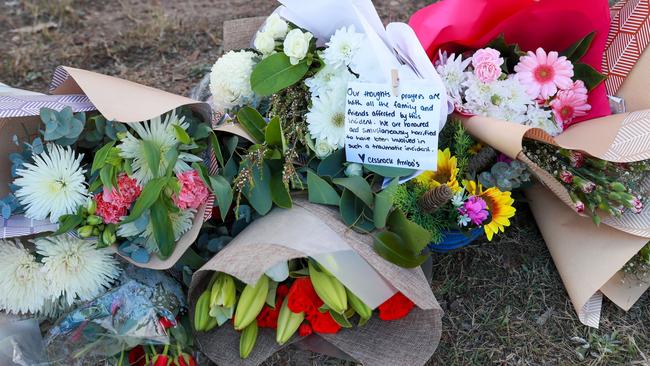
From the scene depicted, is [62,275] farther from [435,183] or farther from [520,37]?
[520,37]

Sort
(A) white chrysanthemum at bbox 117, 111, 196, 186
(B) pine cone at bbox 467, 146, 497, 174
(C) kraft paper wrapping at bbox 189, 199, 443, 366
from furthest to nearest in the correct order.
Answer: (B) pine cone at bbox 467, 146, 497, 174 < (A) white chrysanthemum at bbox 117, 111, 196, 186 < (C) kraft paper wrapping at bbox 189, 199, 443, 366

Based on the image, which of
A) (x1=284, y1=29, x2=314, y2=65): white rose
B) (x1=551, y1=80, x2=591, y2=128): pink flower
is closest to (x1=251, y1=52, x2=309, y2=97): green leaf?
(x1=284, y1=29, x2=314, y2=65): white rose

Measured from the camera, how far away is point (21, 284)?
4.56 feet

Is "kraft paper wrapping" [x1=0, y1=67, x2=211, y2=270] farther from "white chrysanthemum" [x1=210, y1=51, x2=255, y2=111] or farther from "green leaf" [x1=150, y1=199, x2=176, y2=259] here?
"white chrysanthemum" [x1=210, y1=51, x2=255, y2=111]

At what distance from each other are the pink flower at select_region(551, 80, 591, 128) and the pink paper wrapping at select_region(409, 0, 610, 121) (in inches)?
1.3

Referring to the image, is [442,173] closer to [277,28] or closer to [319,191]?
[319,191]

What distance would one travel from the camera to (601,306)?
1621 millimetres

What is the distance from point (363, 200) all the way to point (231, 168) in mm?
337

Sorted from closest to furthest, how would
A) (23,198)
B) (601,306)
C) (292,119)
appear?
(23,198)
(292,119)
(601,306)

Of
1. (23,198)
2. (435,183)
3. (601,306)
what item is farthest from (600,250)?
(23,198)

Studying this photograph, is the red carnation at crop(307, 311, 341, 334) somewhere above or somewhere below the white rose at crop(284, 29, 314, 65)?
below

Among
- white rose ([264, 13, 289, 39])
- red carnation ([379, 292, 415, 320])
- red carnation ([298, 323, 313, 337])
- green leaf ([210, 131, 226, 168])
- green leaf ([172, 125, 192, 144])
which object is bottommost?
red carnation ([298, 323, 313, 337])

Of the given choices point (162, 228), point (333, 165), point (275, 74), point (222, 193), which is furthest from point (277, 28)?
point (162, 228)

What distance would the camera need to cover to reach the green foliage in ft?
4.38
